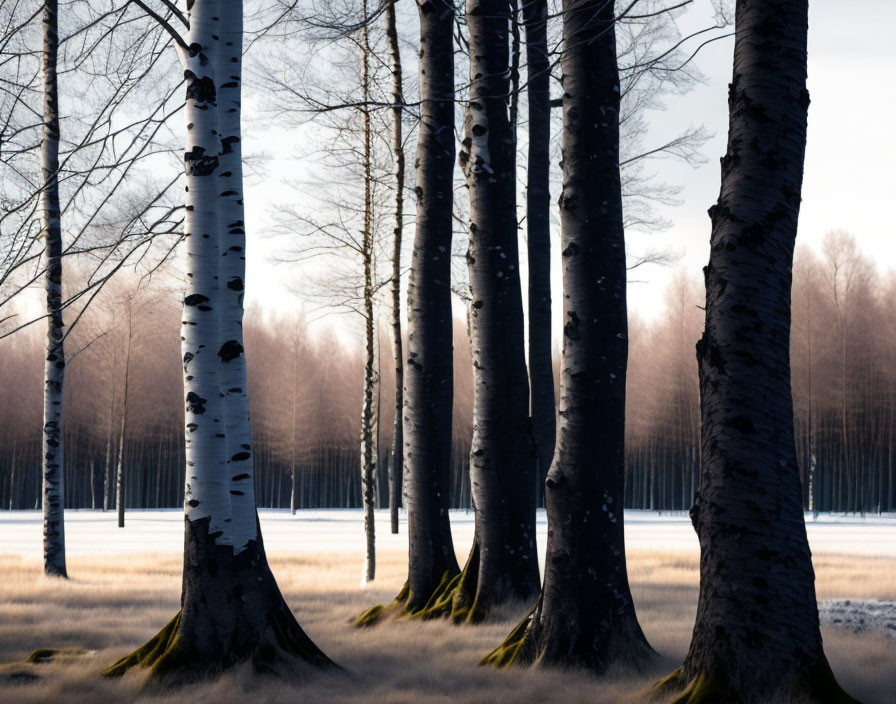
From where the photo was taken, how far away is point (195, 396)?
6.45m

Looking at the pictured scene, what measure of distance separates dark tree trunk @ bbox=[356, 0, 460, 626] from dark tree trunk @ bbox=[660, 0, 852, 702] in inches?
170

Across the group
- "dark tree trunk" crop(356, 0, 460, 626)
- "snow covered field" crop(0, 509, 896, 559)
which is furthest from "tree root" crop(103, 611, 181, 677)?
Result: "snow covered field" crop(0, 509, 896, 559)

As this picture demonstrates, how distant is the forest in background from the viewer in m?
34.6

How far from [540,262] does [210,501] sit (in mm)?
7240

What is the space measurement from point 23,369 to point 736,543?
161 feet

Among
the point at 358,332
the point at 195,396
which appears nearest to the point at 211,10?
the point at 195,396

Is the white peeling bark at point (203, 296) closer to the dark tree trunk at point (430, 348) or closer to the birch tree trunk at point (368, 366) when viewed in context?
the dark tree trunk at point (430, 348)

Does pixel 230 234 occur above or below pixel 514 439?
above

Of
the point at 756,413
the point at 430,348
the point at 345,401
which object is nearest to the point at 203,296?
the point at 430,348

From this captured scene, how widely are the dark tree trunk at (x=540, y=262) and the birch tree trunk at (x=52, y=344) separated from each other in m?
6.71

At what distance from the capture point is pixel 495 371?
27.6ft

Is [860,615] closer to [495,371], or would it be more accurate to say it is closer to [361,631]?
[495,371]

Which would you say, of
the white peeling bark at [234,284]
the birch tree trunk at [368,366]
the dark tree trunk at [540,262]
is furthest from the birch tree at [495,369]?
the birch tree trunk at [368,366]

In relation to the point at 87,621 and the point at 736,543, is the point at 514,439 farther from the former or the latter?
the point at 87,621
